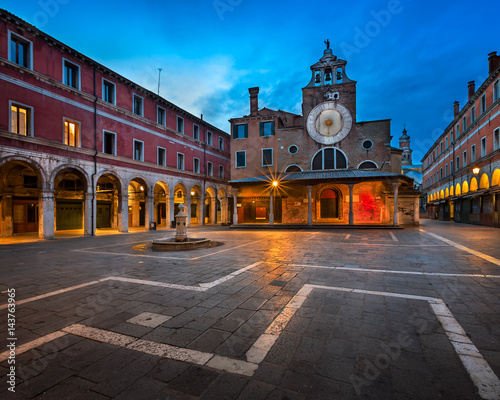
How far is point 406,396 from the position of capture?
2.29 meters

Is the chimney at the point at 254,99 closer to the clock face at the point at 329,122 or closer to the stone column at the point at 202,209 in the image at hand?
the clock face at the point at 329,122

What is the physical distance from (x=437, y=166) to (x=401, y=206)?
88.1 ft

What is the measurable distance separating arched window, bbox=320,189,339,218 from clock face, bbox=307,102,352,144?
487 centimetres

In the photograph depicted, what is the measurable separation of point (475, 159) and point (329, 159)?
15.7 metres

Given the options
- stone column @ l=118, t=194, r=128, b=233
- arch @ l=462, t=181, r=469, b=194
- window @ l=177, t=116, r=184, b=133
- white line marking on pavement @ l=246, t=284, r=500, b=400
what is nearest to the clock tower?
window @ l=177, t=116, r=184, b=133

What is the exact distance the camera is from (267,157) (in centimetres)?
2659

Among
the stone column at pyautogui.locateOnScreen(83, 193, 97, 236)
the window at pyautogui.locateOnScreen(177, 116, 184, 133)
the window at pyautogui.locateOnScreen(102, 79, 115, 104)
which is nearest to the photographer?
the stone column at pyautogui.locateOnScreen(83, 193, 97, 236)

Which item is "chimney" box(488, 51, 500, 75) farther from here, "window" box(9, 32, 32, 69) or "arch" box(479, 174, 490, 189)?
"window" box(9, 32, 32, 69)

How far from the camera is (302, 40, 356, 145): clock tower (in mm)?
24375

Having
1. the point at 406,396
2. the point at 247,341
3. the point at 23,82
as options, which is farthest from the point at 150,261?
the point at 23,82

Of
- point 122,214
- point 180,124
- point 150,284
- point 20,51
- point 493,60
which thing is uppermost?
point 493,60

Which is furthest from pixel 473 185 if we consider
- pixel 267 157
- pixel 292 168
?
pixel 267 157

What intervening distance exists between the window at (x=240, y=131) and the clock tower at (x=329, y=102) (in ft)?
20.2

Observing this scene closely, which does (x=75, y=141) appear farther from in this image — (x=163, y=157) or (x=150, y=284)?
(x=150, y=284)
